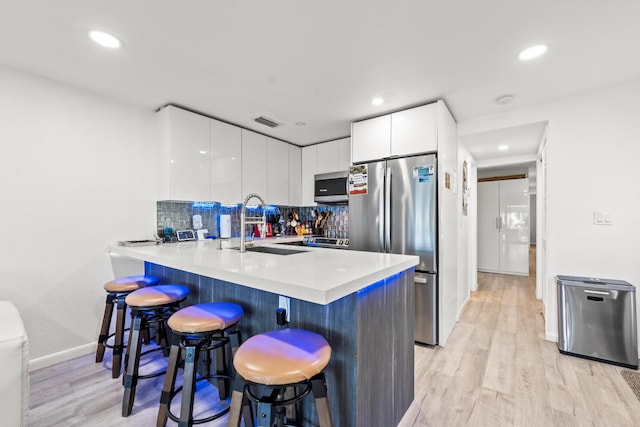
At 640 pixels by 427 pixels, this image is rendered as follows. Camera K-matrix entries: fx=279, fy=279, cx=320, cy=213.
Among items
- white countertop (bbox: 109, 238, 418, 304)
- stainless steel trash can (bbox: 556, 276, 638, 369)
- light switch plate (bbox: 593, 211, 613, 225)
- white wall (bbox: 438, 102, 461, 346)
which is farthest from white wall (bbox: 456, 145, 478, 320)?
white countertop (bbox: 109, 238, 418, 304)

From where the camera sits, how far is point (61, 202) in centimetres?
241

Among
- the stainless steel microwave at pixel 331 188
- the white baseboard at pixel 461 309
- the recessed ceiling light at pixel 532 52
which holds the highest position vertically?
the recessed ceiling light at pixel 532 52

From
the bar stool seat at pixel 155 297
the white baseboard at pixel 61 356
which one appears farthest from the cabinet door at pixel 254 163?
the white baseboard at pixel 61 356

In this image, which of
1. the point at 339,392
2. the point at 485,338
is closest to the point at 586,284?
the point at 485,338

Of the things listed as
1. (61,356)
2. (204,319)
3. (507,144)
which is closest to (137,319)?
(204,319)

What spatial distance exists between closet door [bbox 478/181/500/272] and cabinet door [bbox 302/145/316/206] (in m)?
4.18

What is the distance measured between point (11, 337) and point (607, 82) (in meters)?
4.44

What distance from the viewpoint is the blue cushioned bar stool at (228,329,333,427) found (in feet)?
3.21

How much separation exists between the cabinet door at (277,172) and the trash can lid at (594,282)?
331 cm

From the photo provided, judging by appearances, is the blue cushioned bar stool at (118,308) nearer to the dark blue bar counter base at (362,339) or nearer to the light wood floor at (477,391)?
the light wood floor at (477,391)

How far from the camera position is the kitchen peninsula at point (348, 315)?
1173mm

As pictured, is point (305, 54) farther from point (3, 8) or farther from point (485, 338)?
point (485, 338)

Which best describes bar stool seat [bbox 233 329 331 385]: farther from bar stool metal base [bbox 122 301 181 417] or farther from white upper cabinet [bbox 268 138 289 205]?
white upper cabinet [bbox 268 138 289 205]

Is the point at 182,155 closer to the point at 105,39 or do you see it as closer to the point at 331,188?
the point at 105,39
